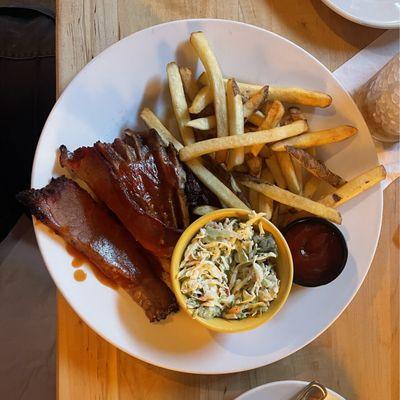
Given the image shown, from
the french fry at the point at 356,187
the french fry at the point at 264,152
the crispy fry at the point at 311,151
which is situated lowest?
the french fry at the point at 356,187

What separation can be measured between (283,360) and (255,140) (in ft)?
2.02

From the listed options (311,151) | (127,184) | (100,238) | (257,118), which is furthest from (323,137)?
(100,238)

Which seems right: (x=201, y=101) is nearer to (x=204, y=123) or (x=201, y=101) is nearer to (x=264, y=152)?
(x=204, y=123)

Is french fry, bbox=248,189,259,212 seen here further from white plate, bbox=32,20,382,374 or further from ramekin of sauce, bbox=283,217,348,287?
white plate, bbox=32,20,382,374

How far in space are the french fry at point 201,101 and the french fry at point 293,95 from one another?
0.05 m

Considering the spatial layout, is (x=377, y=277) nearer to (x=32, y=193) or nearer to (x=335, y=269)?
(x=335, y=269)

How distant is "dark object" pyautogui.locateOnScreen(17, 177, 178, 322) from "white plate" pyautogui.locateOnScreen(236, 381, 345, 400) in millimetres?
282

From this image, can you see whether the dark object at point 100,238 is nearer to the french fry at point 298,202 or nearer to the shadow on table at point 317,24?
the french fry at point 298,202

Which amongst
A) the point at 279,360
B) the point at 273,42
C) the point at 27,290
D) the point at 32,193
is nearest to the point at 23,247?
the point at 27,290

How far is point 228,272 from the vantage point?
131cm

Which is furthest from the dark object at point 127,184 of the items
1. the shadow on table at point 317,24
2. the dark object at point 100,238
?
the shadow on table at point 317,24

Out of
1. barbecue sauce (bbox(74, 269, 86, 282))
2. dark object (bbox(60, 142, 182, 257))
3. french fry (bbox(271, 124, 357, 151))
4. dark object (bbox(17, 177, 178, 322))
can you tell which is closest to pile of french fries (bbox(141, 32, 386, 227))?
french fry (bbox(271, 124, 357, 151))

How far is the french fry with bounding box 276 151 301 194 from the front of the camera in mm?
1451

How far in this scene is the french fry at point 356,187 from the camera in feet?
4.74
